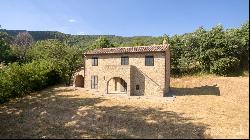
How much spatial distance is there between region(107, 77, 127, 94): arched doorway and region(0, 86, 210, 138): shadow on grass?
345 inches

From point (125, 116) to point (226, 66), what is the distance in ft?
103

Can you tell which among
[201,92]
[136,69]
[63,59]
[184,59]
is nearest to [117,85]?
[136,69]

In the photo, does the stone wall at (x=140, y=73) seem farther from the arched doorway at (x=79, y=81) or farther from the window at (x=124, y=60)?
the arched doorway at (x=79, y=81)

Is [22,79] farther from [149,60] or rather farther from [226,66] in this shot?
[226,66]

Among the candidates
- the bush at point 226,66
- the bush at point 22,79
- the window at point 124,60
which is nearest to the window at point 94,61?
the window at point 124,60

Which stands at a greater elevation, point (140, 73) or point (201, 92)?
point (140, 73)

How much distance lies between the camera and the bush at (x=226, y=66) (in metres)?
49.5

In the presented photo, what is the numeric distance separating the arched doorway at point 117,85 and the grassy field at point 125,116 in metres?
4.50

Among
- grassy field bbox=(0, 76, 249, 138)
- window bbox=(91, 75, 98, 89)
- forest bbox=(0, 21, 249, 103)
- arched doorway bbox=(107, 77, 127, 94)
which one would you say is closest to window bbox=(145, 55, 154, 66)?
grassy field bbox=(0, 76, 249, 138)

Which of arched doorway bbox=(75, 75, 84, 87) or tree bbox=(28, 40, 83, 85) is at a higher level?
tree bbox=(28, 40, 83, 85)

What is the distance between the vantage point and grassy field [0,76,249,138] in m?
20.6

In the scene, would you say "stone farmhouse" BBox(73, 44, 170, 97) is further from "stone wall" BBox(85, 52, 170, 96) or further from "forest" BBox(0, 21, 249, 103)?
→ "forest" BBox(0, 21, 249, 103)

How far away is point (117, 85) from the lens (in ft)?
137

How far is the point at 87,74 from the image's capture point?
138 ft
